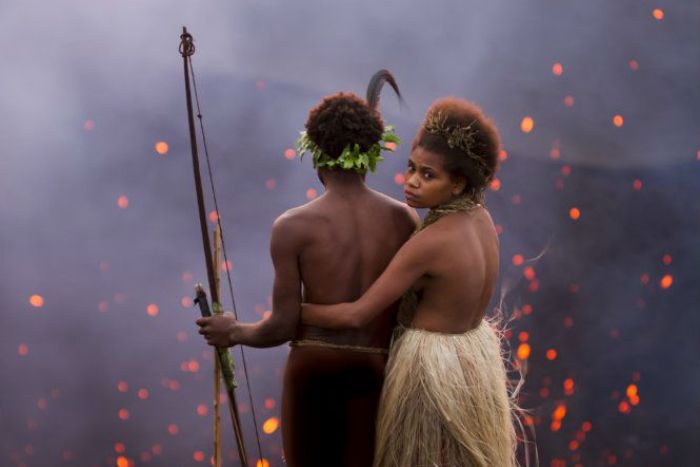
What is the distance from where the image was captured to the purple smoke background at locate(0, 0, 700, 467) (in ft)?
17.2

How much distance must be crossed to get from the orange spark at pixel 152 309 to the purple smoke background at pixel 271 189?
0.02 m

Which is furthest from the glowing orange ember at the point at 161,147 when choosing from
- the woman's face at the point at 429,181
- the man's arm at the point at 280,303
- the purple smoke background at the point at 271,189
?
the woman's face at the point at 429,181

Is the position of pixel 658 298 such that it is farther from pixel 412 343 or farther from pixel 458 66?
pixel 412 343

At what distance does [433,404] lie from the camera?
335cm

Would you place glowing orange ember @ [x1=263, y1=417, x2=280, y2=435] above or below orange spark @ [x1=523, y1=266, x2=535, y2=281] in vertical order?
below

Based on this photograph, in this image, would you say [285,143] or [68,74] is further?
[285,143]

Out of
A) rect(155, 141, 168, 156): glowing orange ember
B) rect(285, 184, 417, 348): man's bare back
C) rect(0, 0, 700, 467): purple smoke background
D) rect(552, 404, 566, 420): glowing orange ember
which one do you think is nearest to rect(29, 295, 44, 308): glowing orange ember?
rect(0, 0, 700, 467): purple smoke background

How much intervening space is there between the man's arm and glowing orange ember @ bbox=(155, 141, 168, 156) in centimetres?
218

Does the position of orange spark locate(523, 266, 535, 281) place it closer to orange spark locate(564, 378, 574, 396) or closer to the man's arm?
orange spark locate(564, 378, 574, 396)

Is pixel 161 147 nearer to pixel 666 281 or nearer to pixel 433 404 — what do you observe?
pixel 433 404

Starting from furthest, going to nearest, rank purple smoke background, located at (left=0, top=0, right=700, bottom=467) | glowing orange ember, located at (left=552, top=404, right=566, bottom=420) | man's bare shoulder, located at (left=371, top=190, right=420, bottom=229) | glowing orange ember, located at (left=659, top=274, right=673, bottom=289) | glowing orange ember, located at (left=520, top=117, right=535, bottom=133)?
glowing orange ember, located at (left=659, top=274, right=673, bottom=289)
glowing orange ember, located at (left=552, top=404, right=566, bottom=420)
glowing orange ember, located at (left=520, top=117, right=535, bottom=133)
purple smoke background, located at (left=0, top=0, right=700, bottom=467)
man's bare shoulder, located at (left=371, top=190, right=420, bottom=229)

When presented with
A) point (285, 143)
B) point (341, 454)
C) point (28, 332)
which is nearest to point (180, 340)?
point (28, 332)

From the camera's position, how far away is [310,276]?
330 centimetres

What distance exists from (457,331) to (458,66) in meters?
2.77
